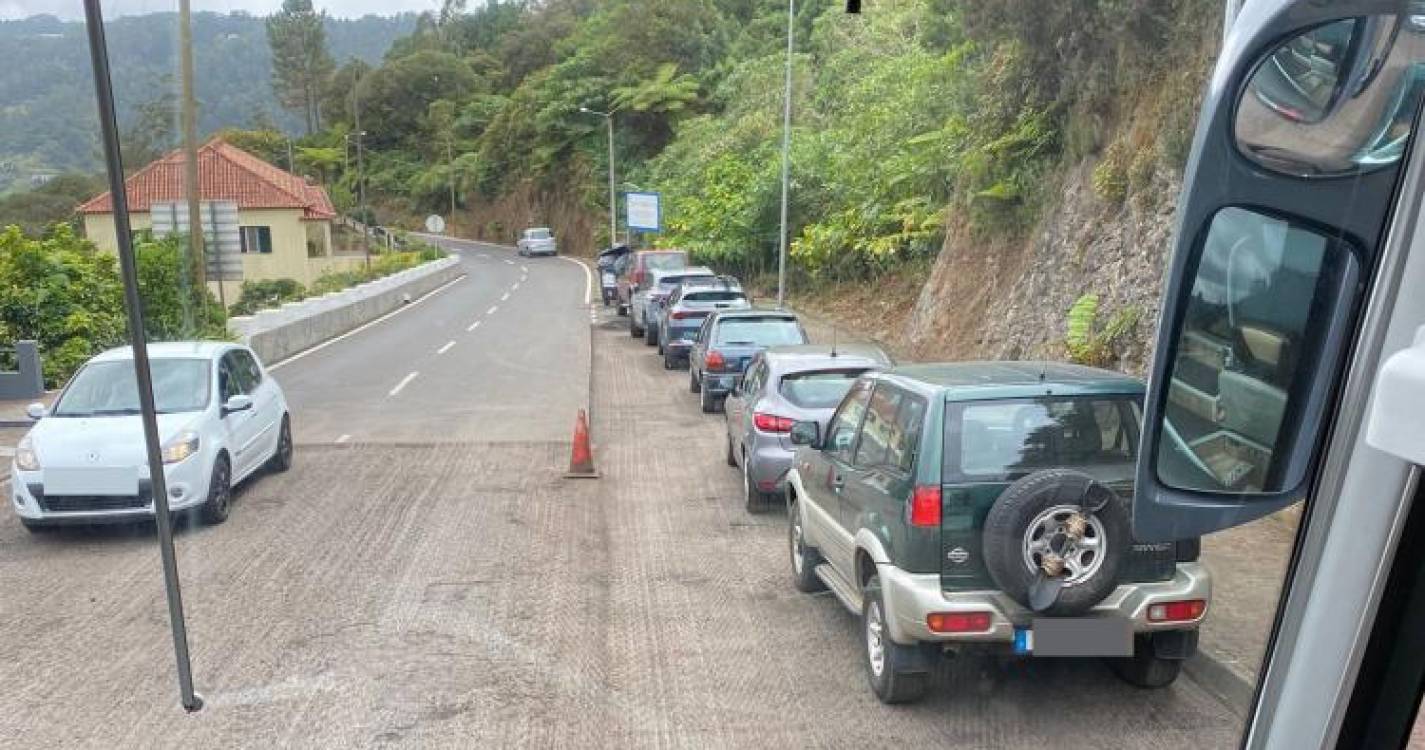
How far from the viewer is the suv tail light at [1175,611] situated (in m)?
5.50

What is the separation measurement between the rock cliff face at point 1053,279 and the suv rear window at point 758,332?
3.02m

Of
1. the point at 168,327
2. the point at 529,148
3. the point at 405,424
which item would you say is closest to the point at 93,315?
the point at 168,327

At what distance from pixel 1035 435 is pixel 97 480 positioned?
25.0 ft

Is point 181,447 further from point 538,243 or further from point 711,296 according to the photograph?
point 538,243

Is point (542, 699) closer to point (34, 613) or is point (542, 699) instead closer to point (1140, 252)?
point (34, 613)

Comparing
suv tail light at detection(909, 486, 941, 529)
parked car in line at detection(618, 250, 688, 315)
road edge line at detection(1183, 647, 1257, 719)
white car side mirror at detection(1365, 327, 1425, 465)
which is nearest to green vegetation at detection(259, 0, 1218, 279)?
parked car in line at detection(618, 250, 688, 315)

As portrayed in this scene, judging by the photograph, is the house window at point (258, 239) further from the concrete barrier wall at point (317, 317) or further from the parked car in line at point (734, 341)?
the parked car in line at point (734, 341)

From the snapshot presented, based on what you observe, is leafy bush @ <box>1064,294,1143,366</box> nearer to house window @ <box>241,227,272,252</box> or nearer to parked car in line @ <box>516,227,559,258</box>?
house window @ <box>241,227,272,252</box>

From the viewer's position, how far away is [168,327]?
14.8m

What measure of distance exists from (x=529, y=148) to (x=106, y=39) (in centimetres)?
7628

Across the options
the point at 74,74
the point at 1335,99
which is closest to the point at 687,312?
the point at 74,74

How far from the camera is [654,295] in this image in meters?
28.2

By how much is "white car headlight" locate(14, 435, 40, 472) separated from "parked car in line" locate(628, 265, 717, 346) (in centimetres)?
1770

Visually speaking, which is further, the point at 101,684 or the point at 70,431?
the point at 70,431
